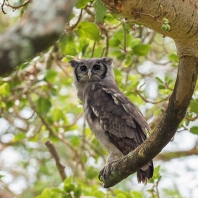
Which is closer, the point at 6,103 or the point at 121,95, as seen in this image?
the point at 121,95

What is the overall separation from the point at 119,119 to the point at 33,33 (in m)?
3.34

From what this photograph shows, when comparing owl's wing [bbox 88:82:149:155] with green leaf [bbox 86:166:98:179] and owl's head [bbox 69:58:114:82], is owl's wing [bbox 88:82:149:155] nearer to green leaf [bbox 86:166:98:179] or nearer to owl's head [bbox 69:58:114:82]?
owl's head [bbox 69:58:114:82]

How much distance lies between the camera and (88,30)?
4.79 meters

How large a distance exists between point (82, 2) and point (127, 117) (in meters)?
1.25

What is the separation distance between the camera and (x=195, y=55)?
2.74 m

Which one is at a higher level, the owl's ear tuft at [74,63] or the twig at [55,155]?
the owl's ear tuft at [74,63]

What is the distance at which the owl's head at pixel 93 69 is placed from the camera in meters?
5.62

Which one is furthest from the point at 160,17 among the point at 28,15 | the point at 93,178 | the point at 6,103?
the point at 93,178

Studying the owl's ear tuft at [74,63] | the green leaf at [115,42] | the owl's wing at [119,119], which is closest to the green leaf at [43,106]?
the owl's ear tuft at [74,63]

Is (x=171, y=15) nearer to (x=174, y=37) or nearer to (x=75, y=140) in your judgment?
(x=174, y=37)

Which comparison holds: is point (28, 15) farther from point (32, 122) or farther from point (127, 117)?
point (32, 122)

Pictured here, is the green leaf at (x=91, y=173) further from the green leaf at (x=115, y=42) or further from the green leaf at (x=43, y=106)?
the green leaf at (x=115, y=42)

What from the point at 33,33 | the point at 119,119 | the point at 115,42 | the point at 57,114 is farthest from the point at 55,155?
the point at 33,33

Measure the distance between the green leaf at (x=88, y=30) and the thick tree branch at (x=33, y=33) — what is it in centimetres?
330
